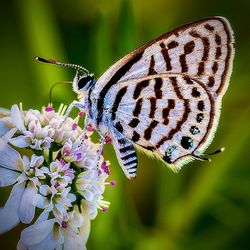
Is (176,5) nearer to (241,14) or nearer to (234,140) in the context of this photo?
(241,14)

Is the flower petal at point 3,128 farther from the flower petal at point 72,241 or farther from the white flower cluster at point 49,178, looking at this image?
the flower petal at point 72,241

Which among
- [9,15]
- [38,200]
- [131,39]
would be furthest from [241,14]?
[38,200]

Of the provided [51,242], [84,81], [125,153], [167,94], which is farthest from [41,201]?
[167,94]

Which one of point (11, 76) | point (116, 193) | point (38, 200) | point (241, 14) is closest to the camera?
point (38, 200)

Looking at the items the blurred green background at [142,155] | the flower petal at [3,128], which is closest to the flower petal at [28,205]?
the flower petal at [3,128]

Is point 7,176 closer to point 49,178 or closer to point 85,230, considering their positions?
point 49,178

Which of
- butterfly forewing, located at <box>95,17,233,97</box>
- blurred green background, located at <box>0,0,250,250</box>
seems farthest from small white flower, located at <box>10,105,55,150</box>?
blurred green background, located at <box>0,0,250,250</box>
